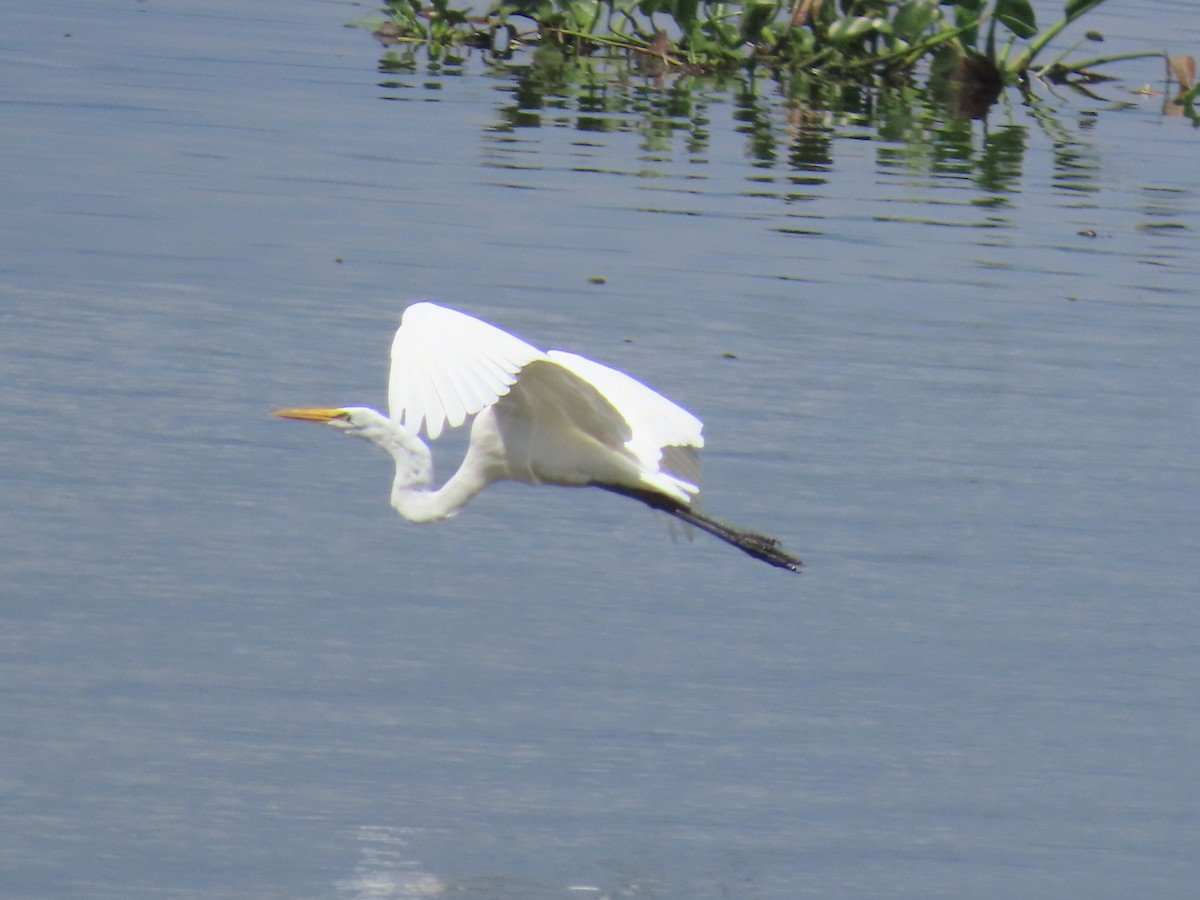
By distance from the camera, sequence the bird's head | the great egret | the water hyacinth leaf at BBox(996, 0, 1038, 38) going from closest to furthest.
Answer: the great egret → the bird's head → the water hyacinth leaf at BBox(996, 0, 1038, 38)

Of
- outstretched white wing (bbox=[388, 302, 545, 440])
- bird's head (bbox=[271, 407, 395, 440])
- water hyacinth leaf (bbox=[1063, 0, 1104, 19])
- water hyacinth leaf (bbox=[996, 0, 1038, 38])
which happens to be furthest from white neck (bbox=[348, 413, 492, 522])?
water hyacinth leaf (bbox=[1063, 0, 1104, 19])

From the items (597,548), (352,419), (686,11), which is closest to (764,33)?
(686,11)

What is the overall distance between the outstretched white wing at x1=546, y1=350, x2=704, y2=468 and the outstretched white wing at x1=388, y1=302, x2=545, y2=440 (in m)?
0.57

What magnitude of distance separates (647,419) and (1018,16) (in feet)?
29.7

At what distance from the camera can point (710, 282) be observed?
9.20 metres

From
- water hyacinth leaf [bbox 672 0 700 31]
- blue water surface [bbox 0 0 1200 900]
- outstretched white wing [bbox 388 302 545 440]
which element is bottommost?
blue water surface [bbox 0 0 1200 900]

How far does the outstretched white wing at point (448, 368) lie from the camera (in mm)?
4910

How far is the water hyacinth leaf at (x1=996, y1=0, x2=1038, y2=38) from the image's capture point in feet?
45.6

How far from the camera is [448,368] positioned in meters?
5.00

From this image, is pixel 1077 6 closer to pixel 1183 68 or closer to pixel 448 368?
pixel 1183 68

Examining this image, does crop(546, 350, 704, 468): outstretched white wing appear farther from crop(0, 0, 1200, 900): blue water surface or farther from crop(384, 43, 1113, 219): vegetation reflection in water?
crop(384, 43, 1113, 219): vegetation reflection in water

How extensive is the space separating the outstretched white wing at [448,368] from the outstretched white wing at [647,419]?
0.57 meters

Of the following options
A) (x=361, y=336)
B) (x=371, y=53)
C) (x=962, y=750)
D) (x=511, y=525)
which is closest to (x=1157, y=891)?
(x=962, y=750)

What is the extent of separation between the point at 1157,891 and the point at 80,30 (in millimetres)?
12053
